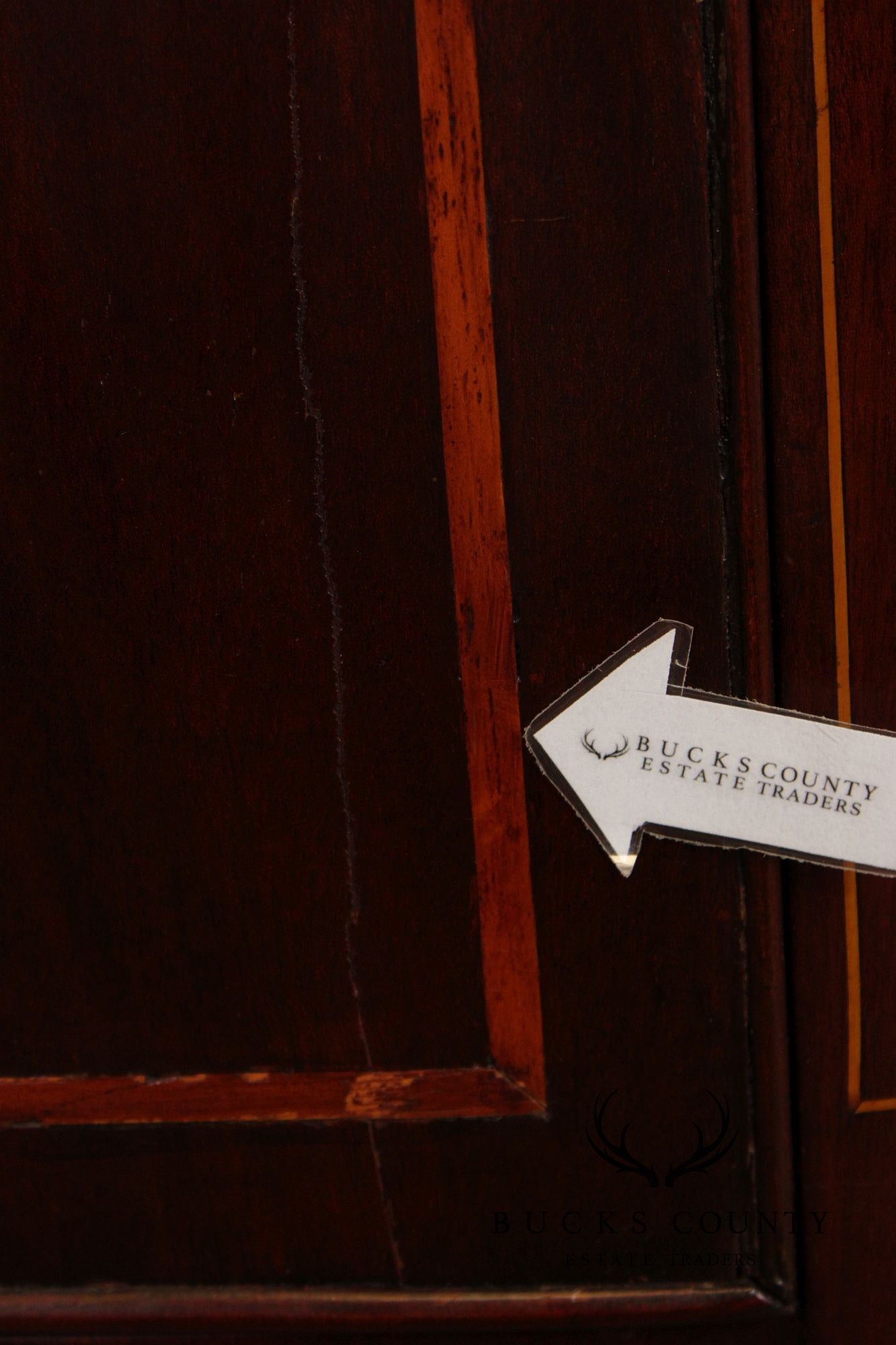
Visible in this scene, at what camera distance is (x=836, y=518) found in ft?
1.35

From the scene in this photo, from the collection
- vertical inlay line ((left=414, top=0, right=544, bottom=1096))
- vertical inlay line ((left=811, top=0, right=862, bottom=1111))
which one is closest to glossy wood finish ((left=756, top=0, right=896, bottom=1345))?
vertical inlay line ((left=811, top=0, right=862, bottom=1111))

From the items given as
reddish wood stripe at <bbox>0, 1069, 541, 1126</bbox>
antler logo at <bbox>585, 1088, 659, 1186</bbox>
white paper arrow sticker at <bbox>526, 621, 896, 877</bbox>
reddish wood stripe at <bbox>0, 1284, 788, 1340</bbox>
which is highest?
white paper arrow sticker at <bbox>526, 621, 896, 877</bbox>

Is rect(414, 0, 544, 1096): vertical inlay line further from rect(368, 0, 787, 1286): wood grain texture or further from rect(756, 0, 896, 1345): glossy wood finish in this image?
rect(756, 0, 896, 1345): glossy wood finish

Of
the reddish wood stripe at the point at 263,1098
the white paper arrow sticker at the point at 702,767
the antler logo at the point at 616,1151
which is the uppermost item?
the white paper arrow sticker at the point at 702,767

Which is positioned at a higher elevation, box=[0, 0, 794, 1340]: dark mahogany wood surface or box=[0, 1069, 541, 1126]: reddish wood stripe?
box=[0, 0, 794, 1340]: dark mahogany wood surface

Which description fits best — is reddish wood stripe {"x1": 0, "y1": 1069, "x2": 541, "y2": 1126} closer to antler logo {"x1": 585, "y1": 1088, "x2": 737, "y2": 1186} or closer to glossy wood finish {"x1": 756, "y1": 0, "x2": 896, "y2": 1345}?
antler logo {"x1": 585, "y1": 1088, "x2": 737, "y2": 1186}

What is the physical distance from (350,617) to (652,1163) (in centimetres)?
31

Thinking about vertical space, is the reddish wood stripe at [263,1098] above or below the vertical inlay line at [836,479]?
below

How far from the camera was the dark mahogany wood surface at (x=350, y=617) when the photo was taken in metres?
0.40

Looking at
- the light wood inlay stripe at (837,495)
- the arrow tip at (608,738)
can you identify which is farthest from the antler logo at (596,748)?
the light wood inlay stripe at (837,495)

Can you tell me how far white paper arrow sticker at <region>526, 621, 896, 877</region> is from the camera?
43cm

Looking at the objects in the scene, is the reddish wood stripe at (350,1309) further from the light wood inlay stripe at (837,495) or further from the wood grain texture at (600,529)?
the light wood inlay stripe at (837,495)

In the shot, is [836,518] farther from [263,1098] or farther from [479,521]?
[263,1098]

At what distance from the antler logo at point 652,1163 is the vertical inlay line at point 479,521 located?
34mm
